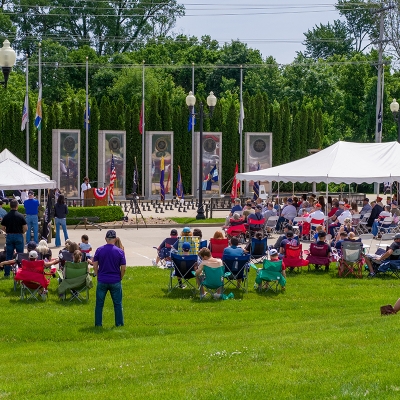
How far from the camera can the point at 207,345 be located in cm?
1170

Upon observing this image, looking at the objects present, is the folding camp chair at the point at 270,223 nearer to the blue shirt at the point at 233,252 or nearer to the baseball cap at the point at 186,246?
the baseball cap at the point at 186,246

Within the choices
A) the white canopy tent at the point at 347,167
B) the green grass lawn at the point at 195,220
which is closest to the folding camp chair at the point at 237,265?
the white canopy tent at the point at 347,167

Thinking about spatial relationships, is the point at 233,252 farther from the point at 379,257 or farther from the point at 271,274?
the point at 379,257

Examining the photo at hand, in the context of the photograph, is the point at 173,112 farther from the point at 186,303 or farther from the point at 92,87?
the point at 186,303

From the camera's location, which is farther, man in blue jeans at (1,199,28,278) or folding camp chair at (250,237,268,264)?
folding camp chair at (250,237,268,264)

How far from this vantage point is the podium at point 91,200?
3803 cm

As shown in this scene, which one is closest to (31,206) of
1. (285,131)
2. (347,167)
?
(347,167)

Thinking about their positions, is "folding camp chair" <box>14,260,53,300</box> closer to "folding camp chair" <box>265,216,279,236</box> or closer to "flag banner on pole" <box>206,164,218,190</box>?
"folding camp chair" <box>265,216,279,236</box>

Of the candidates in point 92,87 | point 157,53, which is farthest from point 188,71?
point 92,87

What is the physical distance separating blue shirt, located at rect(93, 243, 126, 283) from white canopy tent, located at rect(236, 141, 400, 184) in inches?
573

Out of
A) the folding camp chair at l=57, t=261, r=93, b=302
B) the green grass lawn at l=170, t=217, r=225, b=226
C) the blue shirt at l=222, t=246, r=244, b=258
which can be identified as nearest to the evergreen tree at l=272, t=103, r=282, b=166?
the green grass lawn at l=170, t=217, r=225, b=226

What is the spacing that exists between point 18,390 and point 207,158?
38349 mm

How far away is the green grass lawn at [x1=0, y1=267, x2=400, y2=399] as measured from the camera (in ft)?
28.3

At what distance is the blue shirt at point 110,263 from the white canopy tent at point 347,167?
14544mm
